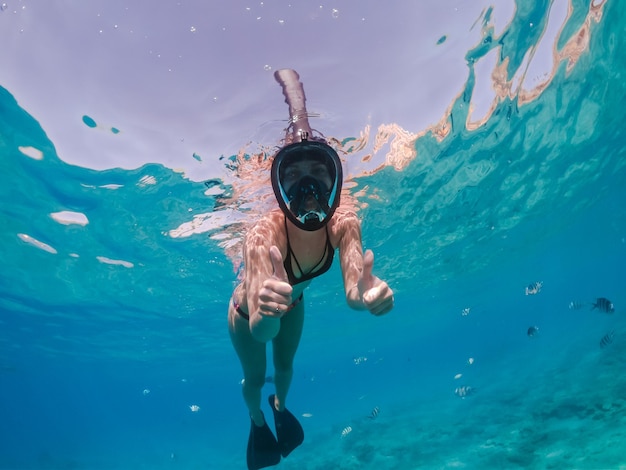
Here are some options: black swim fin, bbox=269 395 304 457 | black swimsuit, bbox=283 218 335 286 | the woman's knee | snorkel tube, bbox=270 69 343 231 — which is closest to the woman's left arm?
black swimsuit, bbox=283 218 335 286

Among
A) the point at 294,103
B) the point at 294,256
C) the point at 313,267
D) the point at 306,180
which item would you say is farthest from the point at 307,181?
the point at 294,103

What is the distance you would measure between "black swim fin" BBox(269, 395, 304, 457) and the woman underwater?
140 cm

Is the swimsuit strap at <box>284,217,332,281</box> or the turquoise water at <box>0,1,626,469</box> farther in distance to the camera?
the turquoise water at <box>0,1,626,469</box>

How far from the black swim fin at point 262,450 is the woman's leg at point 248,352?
999 millimetres

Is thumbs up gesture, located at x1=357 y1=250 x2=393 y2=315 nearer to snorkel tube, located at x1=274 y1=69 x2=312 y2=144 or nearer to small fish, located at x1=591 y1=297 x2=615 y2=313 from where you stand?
snorkel tube, located at x1=274 y1=69 x2=312 y2=144

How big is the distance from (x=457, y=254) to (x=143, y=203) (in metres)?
24.7

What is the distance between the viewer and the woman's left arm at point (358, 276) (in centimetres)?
297

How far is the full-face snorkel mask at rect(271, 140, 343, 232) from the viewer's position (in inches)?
159

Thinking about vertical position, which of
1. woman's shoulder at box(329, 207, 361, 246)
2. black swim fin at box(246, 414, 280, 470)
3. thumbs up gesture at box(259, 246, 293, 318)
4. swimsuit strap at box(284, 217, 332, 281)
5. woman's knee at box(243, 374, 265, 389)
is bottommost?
thumbs up gesture at box(259, 246, 293, 318)

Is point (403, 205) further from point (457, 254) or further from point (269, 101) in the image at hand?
point (457, 254)

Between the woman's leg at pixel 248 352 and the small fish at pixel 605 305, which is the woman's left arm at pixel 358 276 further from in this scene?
the small fish at pixel 605 305

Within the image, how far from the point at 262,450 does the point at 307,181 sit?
5.93 meters

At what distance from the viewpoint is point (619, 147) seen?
23.2 m

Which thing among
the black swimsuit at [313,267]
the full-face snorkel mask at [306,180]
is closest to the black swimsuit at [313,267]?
the black swimsuit at [313,267]
